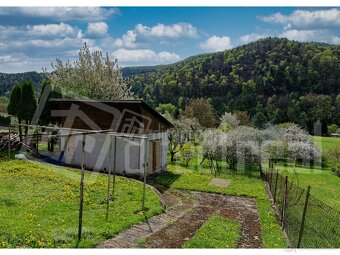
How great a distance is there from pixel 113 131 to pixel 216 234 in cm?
1211

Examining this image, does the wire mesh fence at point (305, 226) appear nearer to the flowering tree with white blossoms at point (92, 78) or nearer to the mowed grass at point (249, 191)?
the mowed grass at point (249, 191)

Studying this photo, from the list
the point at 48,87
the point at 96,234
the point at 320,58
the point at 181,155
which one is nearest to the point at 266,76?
the point at 320,58

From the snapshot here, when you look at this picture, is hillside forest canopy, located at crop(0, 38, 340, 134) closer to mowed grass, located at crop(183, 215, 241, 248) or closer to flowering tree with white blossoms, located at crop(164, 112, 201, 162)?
flowering tree with white blossoms, located at crop(164, 112, 201, 162)

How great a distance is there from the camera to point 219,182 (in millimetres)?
23078

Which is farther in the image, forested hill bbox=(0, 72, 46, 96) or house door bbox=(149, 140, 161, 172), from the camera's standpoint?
forested hill bbox=(0, 72, 46, 96)

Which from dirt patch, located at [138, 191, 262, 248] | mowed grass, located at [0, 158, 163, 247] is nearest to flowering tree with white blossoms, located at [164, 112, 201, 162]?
dirt patch, located at [138, 191, 262, 248]

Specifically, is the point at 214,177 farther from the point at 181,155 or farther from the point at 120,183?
the point at 181,155

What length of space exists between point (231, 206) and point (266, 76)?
114 metres

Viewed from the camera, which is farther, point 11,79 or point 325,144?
point 11,79

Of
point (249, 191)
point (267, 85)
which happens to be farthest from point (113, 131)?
point (267, 85)

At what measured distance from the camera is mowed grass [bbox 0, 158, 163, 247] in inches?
370

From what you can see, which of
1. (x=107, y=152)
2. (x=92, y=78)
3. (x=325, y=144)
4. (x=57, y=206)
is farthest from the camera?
(x=325, y=144)

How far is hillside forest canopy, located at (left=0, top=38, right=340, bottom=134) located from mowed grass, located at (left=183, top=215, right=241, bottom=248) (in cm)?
8940

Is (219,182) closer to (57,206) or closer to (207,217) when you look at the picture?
(207,217)
